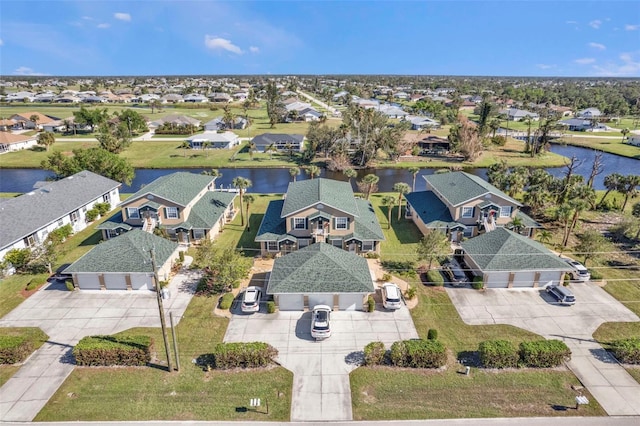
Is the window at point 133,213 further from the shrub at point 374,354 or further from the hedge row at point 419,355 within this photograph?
the hedge row at point 419,355

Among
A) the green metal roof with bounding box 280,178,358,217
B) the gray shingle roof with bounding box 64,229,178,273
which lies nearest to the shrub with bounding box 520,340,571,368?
the green metal roof with bounding box 280,178,358,217

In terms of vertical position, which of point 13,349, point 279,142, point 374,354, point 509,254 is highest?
point 279,142

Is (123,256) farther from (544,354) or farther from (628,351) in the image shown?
(628,351)

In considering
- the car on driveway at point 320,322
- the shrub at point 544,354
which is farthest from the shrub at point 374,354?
the shrub at point 544,354

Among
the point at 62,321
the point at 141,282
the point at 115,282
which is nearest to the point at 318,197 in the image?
the point at 141,282

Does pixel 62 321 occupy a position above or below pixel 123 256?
below

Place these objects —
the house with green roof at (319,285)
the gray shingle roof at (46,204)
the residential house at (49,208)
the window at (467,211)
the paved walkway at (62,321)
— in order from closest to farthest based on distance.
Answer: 1. the paved walkway at (62,321)
2. the house with green roof at (319,285)
3. the residential house at (49,208)
4. the gray shingle roof at (46,204)
5. the window at (467,211)
